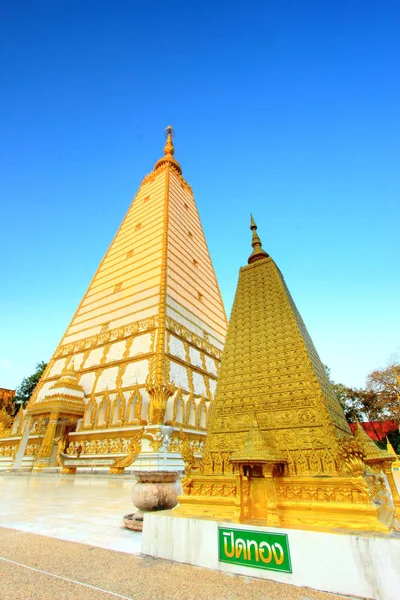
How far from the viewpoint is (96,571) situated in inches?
85.9

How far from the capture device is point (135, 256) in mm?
17203

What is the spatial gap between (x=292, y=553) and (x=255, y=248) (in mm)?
4947

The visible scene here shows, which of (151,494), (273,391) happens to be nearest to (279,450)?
(273,391)

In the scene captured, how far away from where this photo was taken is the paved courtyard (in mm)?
1870

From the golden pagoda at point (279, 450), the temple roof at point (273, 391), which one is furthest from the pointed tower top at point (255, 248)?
the golden pagoda at point (279, 450)

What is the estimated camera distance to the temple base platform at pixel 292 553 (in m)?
1.91

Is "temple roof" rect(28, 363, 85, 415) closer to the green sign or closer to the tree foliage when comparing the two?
the green sign

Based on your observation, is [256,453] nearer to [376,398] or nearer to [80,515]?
[80,515]

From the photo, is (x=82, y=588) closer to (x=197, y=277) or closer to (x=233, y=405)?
(x=233, y=405)

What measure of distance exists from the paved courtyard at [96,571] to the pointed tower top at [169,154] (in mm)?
25894

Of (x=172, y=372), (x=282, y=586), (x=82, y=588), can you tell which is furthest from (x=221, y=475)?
(x=172, y=372)

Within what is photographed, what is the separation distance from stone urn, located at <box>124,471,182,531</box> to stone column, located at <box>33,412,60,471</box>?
27.9 feet

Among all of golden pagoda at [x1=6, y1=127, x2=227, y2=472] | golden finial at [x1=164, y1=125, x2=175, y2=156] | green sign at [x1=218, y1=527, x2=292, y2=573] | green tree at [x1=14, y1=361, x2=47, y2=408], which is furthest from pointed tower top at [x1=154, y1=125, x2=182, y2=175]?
green sign at [x1=218, y1=527, x2=292, y2=573]

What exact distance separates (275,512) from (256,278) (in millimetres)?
3661
